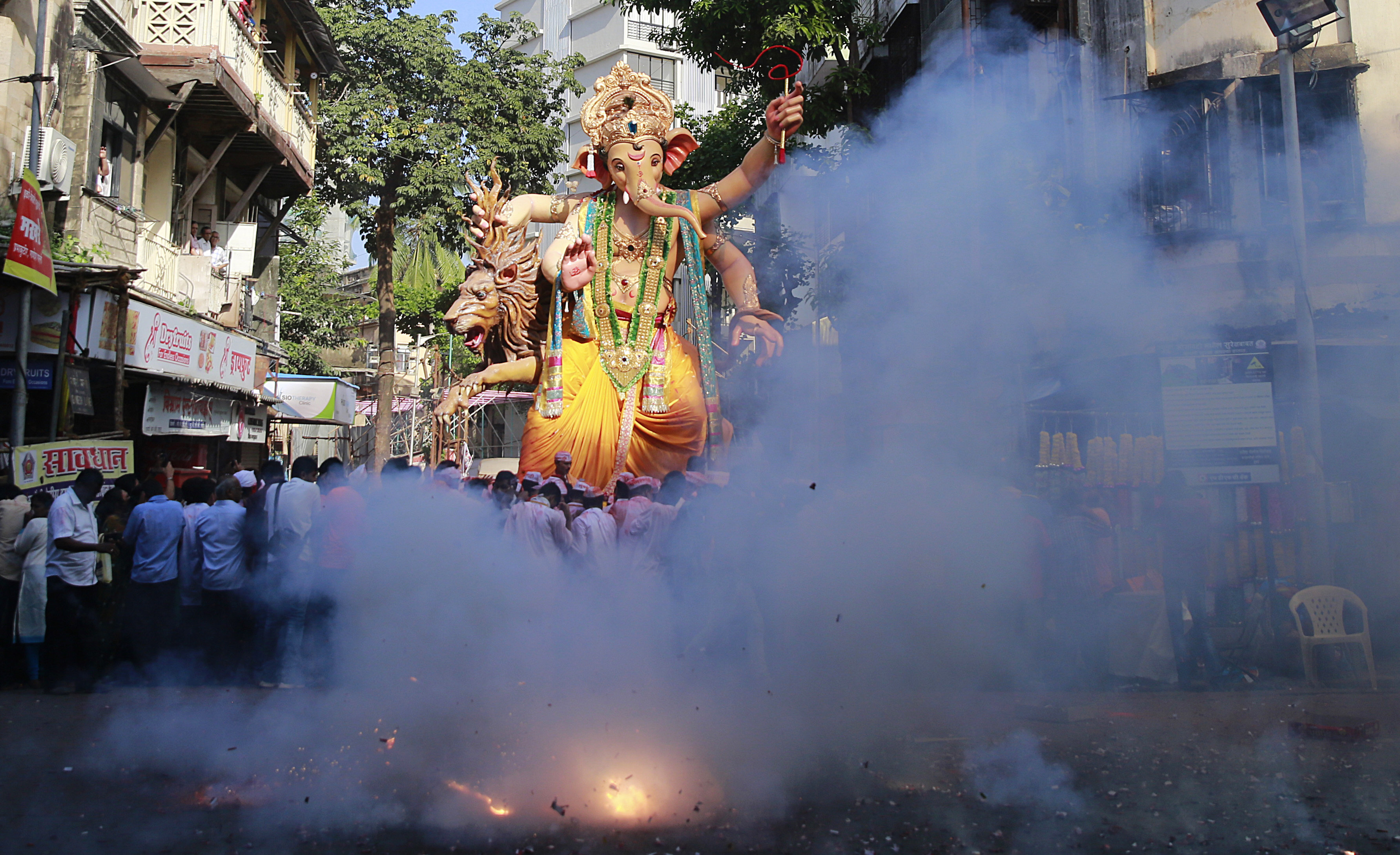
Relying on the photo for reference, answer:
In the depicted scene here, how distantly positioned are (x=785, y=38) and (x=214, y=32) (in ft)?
22.8

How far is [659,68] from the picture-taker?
34.6 metres

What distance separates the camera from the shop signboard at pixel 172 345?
30.2ft

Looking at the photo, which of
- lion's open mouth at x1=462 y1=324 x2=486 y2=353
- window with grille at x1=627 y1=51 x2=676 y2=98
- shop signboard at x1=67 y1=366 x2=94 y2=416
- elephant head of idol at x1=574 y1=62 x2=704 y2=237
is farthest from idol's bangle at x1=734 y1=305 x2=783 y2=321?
window with grille at x1=627 y1=51 x2=676 y2=98

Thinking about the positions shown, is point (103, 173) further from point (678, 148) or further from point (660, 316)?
point (660, 316)

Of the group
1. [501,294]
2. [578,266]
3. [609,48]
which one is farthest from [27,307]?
[609,48]

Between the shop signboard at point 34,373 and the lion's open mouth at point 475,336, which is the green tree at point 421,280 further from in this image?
the lion's open mouth at point 475,336

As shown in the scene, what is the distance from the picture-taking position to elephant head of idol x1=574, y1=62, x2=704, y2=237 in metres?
7.29

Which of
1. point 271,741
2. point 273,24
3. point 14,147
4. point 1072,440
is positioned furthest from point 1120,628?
point 273,24

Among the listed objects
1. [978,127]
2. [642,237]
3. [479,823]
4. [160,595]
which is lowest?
[479,823]

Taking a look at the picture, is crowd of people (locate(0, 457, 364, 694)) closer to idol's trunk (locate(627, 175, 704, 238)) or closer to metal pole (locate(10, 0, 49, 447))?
metal pole (locate(10, 0, 49, 447))

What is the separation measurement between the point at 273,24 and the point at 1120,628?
1538cm

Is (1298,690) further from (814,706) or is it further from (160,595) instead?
(160,595)

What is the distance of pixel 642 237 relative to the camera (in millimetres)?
7527

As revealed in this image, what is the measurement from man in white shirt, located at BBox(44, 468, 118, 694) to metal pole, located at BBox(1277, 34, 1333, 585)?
7.68 metres
